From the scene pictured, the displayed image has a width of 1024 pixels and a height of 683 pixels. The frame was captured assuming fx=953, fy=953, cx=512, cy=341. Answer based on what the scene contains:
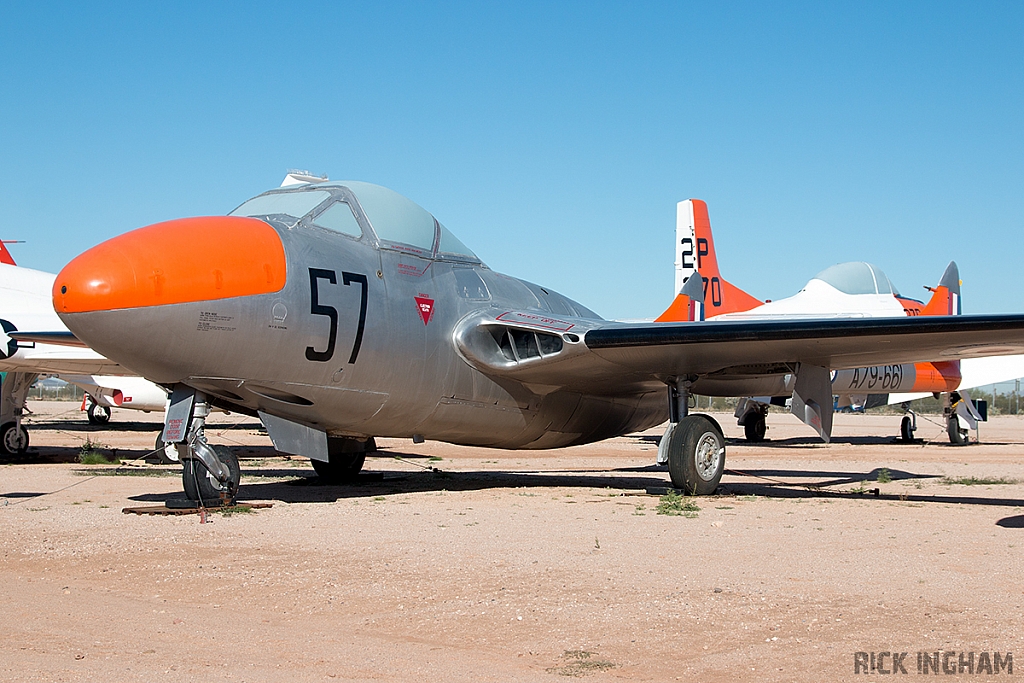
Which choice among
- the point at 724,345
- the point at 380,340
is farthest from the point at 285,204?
the point at 724,345

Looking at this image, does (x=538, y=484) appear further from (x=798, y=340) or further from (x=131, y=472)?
(x=131, y=472)

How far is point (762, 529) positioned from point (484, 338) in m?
3.95

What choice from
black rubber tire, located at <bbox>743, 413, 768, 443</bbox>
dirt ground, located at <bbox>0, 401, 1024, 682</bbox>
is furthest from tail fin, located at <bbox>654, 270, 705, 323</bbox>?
black rubber tire, located at <bbox>743, 413, 768, 443</bbox>

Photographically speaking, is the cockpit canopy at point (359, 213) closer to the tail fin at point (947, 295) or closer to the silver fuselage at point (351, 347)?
the silver fuselage at point (351, 347)

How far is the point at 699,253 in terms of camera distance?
2969cm

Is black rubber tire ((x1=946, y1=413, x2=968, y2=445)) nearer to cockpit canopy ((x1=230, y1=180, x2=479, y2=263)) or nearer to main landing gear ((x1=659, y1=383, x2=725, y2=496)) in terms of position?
main landing gear ((x1=659, y1=383, x2=725, y2=496))

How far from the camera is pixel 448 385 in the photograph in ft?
34.4

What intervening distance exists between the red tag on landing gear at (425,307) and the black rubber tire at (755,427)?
69.6 ft

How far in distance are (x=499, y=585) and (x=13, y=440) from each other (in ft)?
56.2

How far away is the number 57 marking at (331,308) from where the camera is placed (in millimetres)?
8852

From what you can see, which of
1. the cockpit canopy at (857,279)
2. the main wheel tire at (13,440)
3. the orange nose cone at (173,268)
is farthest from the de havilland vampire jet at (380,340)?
the cockpit canopy at (857,279)

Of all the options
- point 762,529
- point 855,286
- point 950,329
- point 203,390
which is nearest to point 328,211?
point 203,390

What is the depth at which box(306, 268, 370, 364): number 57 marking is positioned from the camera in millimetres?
8852

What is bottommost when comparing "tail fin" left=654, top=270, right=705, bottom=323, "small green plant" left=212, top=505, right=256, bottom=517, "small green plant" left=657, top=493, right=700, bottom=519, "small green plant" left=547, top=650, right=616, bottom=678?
"small green plant" left=547, top=650, right=616, bottom=678
